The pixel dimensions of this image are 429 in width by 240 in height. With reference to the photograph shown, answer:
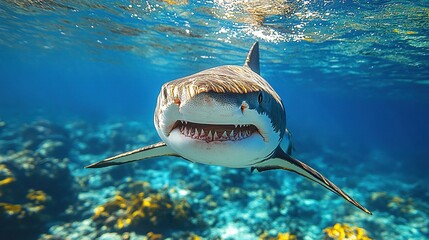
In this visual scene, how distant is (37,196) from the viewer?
7.96m

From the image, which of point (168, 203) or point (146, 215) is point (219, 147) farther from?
point (168, 203)

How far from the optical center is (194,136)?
7.27 ft

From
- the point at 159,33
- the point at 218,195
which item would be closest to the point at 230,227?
the point at 218,195

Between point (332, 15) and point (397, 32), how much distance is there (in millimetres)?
3614

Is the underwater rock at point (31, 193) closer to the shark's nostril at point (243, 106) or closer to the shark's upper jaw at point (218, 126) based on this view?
the shark's upper jaw at point (218, 126)

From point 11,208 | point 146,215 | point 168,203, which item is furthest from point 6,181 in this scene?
point 168,203

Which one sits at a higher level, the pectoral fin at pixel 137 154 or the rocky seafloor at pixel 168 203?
the pectoral fin at pixel 137 154

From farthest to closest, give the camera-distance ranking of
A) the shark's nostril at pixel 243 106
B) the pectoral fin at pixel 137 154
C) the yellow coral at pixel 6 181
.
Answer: the yellow coral at pixel 6 181 → the pectoral fin at pixel 137 154 → the shark's nostril at pixel 243 106

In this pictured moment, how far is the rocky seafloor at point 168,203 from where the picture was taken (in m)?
7.00

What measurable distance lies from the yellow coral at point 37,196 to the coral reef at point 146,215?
1857 millimetres

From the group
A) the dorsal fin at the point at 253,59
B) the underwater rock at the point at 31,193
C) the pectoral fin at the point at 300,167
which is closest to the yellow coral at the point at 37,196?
the underwater rock at the point at 31,193

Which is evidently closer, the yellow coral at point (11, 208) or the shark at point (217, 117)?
the shark at point (217, 117)

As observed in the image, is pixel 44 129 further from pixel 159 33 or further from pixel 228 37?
pixel 228 37

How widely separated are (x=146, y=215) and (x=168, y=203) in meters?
0.84
